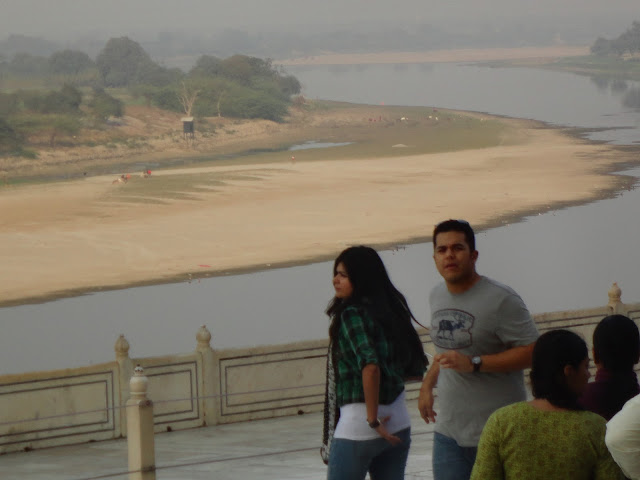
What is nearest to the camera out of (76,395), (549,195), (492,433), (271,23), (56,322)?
(492,433)

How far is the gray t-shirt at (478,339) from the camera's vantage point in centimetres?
360

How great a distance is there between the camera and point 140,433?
4.54 metres

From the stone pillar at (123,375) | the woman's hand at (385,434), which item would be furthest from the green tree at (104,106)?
the woman's hand at (385,434)

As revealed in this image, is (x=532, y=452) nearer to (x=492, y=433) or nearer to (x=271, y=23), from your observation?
(x=492, y=433)

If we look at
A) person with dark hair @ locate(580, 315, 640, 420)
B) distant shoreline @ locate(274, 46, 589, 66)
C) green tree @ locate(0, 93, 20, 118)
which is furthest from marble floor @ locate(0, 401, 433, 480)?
distant shoreline @ locate(274, 46, 589, 66)

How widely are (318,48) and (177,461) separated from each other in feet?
125

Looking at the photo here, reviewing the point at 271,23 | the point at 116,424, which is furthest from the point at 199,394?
the point at 271,23

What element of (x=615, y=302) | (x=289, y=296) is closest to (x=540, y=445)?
(x=615, y=302)

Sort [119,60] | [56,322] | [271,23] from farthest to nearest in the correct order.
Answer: [271,23] → [119,60] → [56,322]

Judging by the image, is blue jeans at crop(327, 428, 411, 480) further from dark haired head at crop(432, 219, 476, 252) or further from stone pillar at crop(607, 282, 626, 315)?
stone pillar at crop(607, 282, 626, 315)

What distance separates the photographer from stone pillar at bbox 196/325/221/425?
763 cm

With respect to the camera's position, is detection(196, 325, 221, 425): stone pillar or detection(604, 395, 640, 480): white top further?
detection(196, 325, 221, 425): stone pillar

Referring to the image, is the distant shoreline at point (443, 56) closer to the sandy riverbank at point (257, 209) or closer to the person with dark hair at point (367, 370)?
the sandy riverbank at point (257, 209)

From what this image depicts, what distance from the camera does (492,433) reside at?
280 cm
